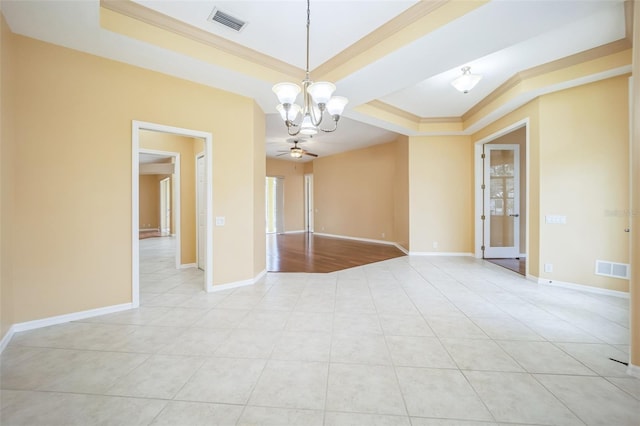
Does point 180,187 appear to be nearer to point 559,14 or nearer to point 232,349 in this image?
point 232,349

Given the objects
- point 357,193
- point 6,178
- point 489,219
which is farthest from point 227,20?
point 357,193

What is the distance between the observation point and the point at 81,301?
9.46 feet

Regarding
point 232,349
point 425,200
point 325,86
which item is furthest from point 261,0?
point 425,200

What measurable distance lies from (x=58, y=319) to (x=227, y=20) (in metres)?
3.63

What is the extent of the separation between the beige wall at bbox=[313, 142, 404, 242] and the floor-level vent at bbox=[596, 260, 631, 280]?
15.3 ft

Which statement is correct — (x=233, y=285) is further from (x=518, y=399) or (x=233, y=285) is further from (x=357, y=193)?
(x=357, y=193)

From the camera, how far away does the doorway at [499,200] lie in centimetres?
592

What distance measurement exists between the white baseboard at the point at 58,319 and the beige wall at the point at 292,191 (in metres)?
8.12

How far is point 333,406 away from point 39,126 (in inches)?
150

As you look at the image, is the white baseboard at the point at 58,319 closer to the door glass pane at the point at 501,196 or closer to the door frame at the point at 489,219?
the door frame at the point at 489,219

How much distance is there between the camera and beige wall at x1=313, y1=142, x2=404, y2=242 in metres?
8.22

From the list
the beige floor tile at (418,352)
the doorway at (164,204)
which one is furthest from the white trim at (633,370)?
the doorway at (164,204)

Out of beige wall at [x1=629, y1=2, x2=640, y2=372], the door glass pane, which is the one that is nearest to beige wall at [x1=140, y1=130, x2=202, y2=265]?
beige wall at [x1=629, y1=2, x2=640, y2=372]

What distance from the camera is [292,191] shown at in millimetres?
11312
